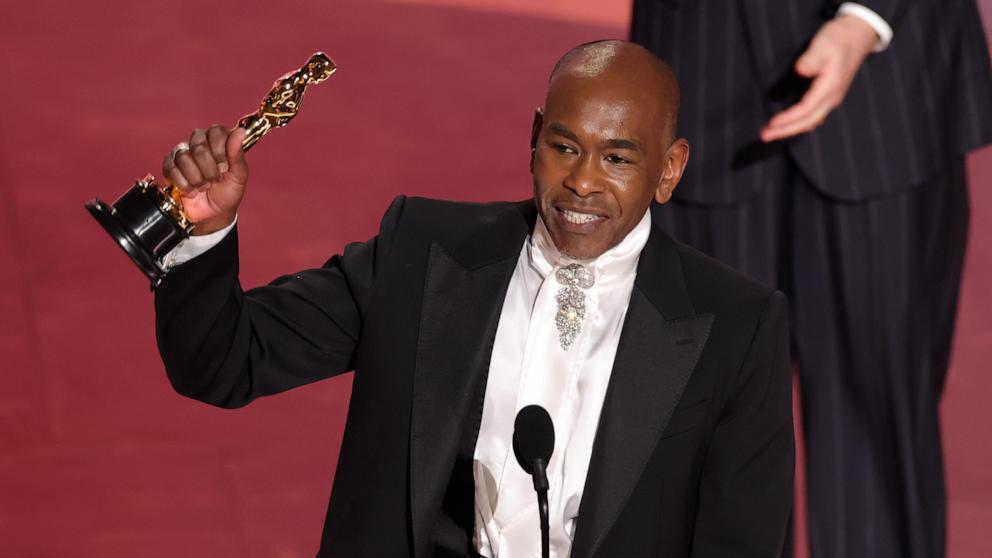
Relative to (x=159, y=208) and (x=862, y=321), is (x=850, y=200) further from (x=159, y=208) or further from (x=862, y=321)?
(x=159, y=208)

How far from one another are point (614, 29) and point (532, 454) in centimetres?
291

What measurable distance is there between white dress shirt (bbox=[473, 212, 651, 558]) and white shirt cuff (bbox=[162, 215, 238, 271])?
385 millimetres

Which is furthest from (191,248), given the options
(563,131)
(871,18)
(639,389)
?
(871,18)

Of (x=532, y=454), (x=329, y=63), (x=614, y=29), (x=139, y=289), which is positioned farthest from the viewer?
(x=614, y=29)

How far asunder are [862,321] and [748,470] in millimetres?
1006

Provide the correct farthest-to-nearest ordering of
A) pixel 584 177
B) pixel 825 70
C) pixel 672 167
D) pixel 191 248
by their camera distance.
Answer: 1. pixel 825 70
2. pixel 672 167
3. pixel 584 177
4. pixel 191 248

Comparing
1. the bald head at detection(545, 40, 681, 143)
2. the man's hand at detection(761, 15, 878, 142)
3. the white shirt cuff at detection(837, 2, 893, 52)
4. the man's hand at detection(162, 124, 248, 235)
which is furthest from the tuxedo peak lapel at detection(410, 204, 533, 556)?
the white shirt cuff at detection(837, 2, 893, 52)

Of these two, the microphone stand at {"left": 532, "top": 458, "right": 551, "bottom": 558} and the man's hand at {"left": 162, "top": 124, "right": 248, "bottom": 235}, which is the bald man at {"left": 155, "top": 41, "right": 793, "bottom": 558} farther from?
the microphone stand at {"left": 532, "top": 458, "right": 551, "bottom": 558}

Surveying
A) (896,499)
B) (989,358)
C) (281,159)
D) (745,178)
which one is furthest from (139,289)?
(989,358)

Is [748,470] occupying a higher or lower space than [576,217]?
lower

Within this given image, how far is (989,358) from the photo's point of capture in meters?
3.48

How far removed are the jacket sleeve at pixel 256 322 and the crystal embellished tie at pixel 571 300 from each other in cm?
23

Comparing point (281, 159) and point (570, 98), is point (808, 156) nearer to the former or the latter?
point (570, 98)

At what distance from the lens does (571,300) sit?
1795 millimetres
